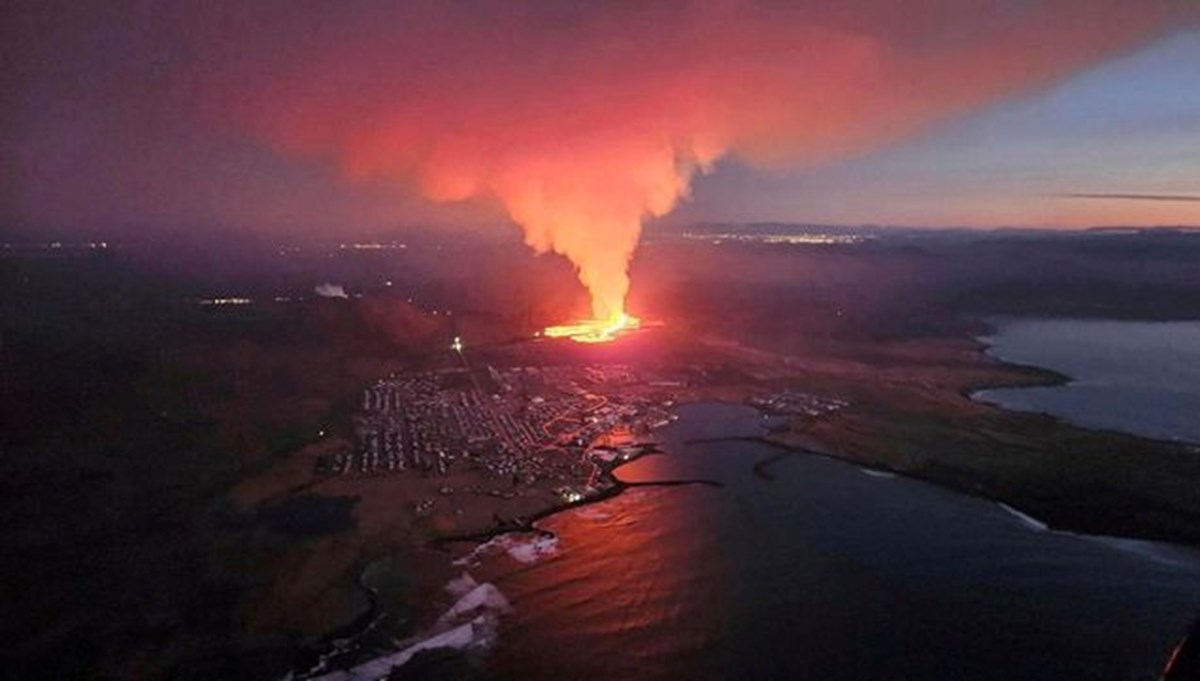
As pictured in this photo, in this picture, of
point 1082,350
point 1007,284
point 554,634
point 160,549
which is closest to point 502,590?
point 554,634

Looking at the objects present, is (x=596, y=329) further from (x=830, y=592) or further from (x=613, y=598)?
(x=613, y=598)

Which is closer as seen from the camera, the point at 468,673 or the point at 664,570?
the point at 468,673

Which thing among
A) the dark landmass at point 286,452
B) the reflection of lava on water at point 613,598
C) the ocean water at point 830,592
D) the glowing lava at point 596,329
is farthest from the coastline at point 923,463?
the glowing lava at point 596,329

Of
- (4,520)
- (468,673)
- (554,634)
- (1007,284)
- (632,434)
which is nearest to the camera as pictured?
(468,673)

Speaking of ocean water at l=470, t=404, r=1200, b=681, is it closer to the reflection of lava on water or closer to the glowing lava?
the reflection of lava on water

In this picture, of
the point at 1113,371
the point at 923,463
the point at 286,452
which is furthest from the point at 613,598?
the point at 1113,371

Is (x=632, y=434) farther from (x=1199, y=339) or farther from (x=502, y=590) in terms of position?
(x=1199, y=339)

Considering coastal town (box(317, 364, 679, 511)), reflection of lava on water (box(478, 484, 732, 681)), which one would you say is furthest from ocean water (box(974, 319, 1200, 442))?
reflection of lava on water (box(478, 484, 732, 681))
